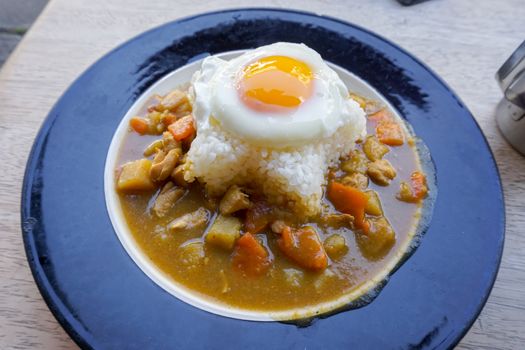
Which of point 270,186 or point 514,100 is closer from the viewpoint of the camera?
point 270,186

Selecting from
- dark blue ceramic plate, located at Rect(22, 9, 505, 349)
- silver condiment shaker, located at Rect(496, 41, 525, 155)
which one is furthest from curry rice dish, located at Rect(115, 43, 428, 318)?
silver condiment shaker, located at Rect(496, 41, 525, 155)

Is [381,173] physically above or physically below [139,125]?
above

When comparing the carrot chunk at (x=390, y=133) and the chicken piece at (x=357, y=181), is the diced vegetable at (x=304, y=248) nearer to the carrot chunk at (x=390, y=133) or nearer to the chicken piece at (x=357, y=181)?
the chicken piece at (x=357, y=181)

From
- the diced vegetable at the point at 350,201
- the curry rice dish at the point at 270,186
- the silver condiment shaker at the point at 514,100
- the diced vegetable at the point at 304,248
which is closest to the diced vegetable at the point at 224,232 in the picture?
the curry rice dish at the point at 270,186

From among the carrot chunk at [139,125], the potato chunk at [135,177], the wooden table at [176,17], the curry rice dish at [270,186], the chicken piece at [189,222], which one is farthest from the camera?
the carrot chunk at [139,125]

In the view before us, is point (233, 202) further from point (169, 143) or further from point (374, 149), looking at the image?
point (374, 149)

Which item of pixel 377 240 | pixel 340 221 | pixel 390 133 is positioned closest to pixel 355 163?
pixel 390 133

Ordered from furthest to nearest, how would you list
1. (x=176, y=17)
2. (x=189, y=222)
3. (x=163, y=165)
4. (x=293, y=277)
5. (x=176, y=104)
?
(x=176, y=17) < (x=176, y=104) < (x=163, y=165) < (x=189, y=222) < (x=293, y=277)
